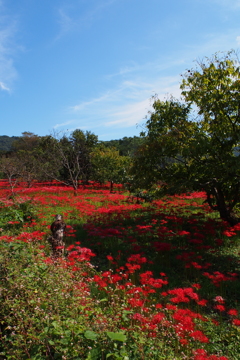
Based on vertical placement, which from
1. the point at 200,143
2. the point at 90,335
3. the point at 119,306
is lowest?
the point at 119,306

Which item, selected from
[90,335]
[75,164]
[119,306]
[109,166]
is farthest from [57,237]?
[75,164]

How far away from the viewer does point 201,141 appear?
6.37 m

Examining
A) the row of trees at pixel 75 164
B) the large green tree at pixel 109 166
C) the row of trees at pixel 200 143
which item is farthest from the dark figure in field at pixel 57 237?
the large green tree at pixel 109 166

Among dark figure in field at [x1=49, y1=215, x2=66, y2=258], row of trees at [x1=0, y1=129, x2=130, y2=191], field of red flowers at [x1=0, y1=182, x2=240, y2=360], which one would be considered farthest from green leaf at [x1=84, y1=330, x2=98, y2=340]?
row of trees at [x1=0, y1=129, x2=130, y2=191]

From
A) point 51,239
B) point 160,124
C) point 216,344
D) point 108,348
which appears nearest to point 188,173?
point 160,124

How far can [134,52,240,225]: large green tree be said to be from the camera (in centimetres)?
669

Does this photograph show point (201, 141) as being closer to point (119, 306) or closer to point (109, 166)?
point (119, 306)

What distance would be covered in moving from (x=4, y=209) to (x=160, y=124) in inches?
318

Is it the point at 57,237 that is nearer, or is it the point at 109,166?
the point at 57,237

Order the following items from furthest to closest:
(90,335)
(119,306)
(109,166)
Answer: (109,166) < (119,306) < (90,335)

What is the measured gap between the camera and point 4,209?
11.4 m

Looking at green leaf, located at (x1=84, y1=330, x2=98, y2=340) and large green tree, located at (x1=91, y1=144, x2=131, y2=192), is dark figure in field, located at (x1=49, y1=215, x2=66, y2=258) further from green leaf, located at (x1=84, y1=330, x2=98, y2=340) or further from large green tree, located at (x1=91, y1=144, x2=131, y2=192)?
large green tree, located at (x1=91, y1=144, x2=131, y2=192)

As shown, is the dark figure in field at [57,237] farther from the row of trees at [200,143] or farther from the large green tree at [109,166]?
the large green tree at [109,166]

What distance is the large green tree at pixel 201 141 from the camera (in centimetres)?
669
